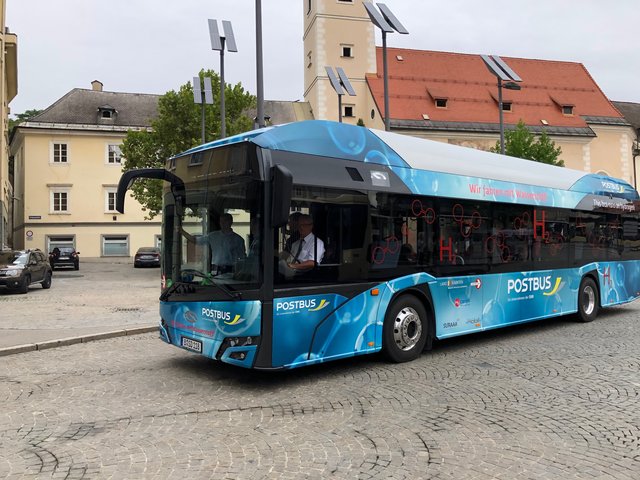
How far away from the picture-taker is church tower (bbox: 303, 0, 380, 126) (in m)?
46.9

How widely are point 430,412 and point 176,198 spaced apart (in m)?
4.00

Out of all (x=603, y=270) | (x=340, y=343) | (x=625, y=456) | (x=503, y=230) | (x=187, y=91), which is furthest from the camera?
(x=187, y=91)

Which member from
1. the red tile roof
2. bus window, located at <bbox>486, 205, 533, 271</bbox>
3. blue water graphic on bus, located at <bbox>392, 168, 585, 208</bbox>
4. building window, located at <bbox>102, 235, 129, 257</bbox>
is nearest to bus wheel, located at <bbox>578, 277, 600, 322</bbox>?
blue water graphic on bus, located at <bbox>392, 168, 585, 208</bbox>

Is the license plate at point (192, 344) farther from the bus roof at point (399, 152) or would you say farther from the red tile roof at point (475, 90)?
the red tile roof at point (475, 90)

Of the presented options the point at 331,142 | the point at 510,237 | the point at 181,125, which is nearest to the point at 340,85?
the point at 181,125

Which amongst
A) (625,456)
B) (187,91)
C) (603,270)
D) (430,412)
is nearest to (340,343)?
(430,412)

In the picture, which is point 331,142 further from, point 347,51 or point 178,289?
point 347,51

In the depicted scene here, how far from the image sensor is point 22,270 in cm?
1989

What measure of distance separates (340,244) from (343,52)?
43.7 m

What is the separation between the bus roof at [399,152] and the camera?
652cm

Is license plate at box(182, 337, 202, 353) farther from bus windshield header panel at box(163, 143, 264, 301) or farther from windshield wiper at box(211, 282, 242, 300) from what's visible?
windshield wiper at box(211, 282, 242, 300)

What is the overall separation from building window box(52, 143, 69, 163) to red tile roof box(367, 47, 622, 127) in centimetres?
2627

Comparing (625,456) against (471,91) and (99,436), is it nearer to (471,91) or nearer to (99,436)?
(99,436)

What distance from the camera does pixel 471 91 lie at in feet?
162
